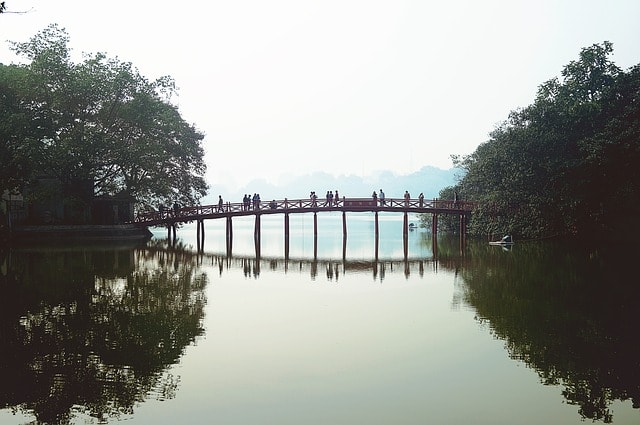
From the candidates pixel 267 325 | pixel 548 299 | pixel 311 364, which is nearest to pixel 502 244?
pixel 548 299

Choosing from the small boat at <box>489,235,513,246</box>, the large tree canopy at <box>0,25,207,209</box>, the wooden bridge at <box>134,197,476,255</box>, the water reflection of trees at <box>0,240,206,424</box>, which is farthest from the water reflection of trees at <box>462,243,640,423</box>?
the large tree canopy at <box>0,25,207,209</box>

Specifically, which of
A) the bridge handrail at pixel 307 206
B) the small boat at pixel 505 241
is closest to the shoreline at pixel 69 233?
the bridge handrail at pixel 307 206

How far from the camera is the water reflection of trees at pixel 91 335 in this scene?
9078 mm

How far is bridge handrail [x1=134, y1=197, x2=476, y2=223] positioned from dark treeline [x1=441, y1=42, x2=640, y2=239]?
12.2ft

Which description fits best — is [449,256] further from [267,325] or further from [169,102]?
[169,102]

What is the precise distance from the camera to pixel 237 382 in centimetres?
1002

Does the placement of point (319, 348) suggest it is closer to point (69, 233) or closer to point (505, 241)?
point (505, 241)

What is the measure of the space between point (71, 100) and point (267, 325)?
3088cm

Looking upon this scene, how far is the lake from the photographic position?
8773 mm

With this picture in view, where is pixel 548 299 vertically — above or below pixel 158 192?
below

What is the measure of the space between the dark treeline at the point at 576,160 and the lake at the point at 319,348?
504 inches

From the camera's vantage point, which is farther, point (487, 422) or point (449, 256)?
point (449, 256)

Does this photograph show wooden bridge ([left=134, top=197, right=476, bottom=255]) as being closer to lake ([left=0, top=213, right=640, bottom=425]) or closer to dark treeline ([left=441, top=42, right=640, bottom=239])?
dark treeline ([left=441, top=42, right=640, bottom=239])

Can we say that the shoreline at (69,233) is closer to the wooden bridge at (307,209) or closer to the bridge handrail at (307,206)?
the wooden bridge at (307,209)
